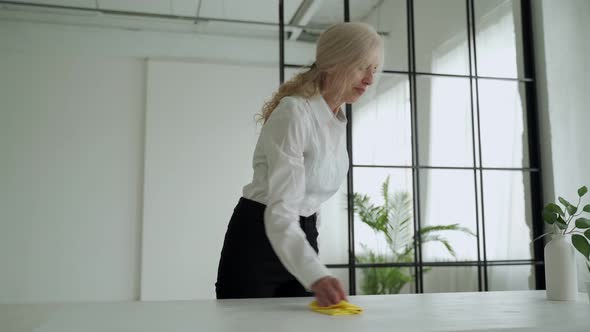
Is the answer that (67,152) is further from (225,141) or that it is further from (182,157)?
(225,141)

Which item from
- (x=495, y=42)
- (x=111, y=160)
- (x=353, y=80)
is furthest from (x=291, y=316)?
(x=111, y=160)

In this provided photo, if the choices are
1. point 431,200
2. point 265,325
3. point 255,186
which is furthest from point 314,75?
point 431,200

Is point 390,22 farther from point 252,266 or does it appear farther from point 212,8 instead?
point 212,8

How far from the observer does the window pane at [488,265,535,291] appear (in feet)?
12.8

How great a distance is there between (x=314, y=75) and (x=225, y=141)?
16.8ft

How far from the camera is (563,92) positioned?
3.96 metres

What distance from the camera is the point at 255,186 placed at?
1777 mm

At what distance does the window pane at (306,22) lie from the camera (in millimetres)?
3932

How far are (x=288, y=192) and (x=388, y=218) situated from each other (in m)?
2.54

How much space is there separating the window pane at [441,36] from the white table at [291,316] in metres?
2.67

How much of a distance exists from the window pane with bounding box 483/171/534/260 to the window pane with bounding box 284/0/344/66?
1.51m

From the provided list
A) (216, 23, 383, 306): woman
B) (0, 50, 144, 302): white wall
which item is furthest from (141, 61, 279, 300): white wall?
(216, 23, 383, 306): woman

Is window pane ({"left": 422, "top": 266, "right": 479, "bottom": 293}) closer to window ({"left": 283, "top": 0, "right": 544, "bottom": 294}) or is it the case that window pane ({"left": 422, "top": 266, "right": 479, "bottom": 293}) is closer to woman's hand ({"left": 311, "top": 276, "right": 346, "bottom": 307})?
window ({"left": 283, "top": 0, "right": 544, "bottom": 294})

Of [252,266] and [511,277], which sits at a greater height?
[252,266]
